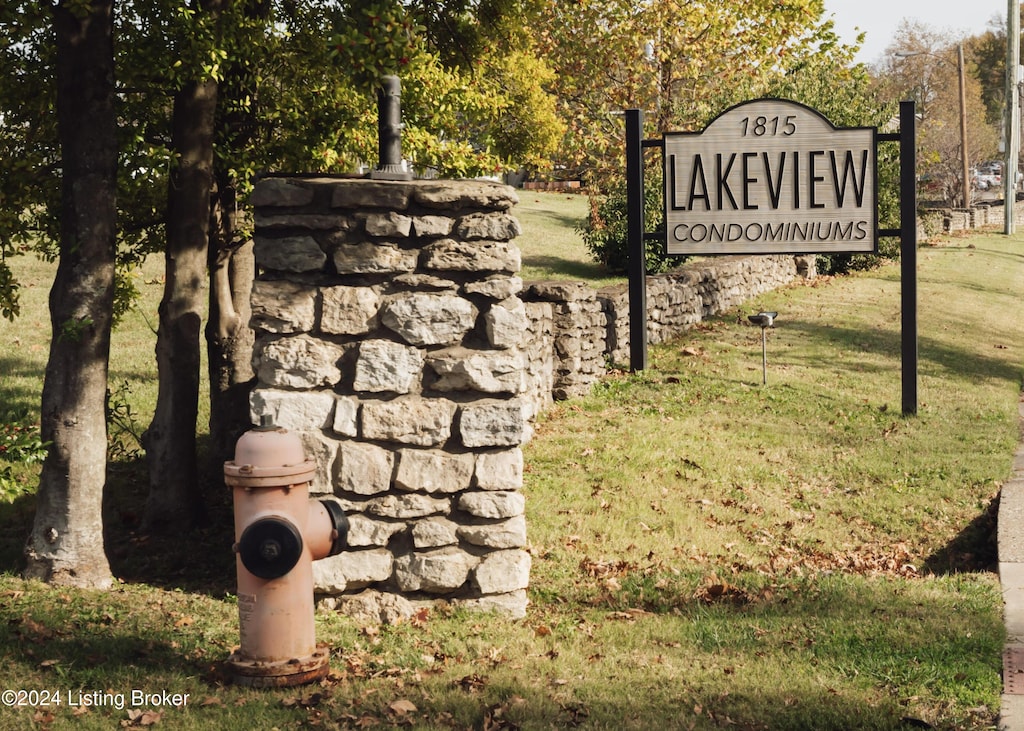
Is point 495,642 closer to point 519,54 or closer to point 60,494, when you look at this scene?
point 60,494

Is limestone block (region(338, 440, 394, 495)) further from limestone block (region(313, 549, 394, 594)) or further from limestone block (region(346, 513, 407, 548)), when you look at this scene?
limestone block (region(313, 549, 394, 594))

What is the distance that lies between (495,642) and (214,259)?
13.8ft

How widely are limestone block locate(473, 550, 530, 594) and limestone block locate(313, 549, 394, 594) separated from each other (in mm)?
451

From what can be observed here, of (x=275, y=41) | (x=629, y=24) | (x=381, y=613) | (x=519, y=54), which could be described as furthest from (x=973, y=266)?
(x=381, y=613)

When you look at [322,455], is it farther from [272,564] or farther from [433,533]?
[272,564]

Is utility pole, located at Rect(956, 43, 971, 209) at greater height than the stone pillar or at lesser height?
greater

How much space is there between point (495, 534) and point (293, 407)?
1158 millimetres

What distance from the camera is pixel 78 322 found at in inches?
242

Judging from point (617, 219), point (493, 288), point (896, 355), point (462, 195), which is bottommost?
point (896, 355)

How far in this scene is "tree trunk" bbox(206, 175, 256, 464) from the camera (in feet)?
27.4


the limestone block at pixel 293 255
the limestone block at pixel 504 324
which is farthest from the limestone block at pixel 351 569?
the limestone block at pixel 293 255

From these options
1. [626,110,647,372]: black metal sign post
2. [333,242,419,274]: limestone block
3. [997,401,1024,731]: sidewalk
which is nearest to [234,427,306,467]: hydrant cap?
[333,242,419,274]: limestone block

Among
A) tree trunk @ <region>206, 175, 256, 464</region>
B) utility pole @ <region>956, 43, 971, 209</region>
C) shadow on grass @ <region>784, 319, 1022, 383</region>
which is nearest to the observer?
tree trunk @ <region>206, 175, 256, 464</region>

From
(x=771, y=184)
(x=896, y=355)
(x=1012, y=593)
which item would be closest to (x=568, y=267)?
(x=896, y=355)
